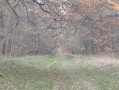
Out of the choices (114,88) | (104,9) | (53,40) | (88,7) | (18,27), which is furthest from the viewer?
(53,40)

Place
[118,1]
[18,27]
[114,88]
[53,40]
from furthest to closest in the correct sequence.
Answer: [53,40]
[18,27]
[118,1]
[114,88]

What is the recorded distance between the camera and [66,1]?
12.5m

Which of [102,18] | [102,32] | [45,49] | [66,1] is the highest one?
[66,1]

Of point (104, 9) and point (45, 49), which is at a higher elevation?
point (104, 9)

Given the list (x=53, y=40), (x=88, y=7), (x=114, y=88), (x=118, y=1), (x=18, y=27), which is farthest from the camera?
(x=53, y=40)

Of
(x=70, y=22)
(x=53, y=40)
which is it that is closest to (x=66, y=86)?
(x=70, y=22)

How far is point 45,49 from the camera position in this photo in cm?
4512

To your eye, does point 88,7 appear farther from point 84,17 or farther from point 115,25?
point 115,25

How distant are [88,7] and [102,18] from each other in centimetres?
128

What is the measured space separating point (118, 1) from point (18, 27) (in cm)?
1996

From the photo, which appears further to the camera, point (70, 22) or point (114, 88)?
point (70, 22)

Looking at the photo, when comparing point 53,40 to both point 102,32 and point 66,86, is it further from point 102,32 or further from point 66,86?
point 66,86

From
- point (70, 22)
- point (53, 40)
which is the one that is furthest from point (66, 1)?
point (53, 40)

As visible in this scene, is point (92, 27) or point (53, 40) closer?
point (92, 27)
